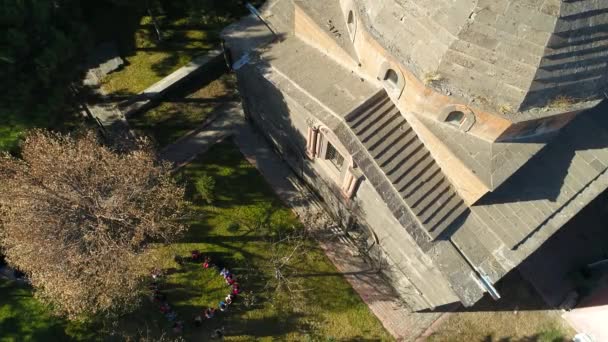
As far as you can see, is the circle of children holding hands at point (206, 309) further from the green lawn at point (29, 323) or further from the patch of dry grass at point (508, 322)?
the patch of dry grass at point (508, 322)

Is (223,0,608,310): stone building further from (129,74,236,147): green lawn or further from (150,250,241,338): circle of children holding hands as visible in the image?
(150,250,241,338): circle of children holding hands

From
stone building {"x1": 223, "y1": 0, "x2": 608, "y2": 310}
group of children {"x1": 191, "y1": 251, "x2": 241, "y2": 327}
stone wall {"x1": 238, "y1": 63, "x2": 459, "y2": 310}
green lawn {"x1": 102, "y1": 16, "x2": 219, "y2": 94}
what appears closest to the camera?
stone building {"x1": 223, "y1": 0, "x2": 608, "y2": 310}

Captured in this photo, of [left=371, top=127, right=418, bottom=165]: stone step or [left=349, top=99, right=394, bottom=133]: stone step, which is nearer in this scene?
[left=371, top=127, right=418, bottom=165]: stone step

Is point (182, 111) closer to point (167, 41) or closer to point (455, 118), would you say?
point (167, 41)

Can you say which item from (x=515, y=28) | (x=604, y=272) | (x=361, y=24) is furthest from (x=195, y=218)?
(x=604, y=272)

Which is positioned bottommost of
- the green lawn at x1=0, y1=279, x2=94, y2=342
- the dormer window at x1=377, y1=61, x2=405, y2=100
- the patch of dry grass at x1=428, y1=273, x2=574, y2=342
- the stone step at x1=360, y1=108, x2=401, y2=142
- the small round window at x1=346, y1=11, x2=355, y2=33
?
the green lawn at x1=0, y1=279, x2=94, y2=342

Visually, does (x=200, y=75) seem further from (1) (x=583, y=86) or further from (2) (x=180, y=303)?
(1) (x=583, y=86)

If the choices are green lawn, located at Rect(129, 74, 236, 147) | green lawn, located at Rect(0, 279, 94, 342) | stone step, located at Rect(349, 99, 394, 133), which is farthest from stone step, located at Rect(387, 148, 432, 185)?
green lawn, located at Rect(0, 279, 94, 342)
